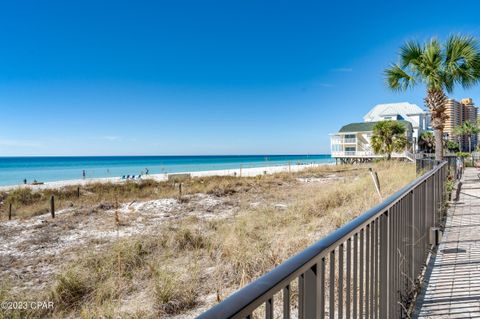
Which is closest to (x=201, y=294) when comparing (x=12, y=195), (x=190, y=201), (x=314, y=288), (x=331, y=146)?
(x=314, y=288)

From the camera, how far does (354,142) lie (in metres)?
55.0

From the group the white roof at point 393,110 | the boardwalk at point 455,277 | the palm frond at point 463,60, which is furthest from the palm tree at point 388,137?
the boardwalk at point 455,277

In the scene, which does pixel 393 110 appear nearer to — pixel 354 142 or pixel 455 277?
pixel 354 142

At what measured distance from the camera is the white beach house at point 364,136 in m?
51.3

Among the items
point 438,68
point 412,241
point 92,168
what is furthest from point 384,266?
point 92,168

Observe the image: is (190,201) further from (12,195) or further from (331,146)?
(331,146)

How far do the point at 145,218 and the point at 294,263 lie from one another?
10.6 metres

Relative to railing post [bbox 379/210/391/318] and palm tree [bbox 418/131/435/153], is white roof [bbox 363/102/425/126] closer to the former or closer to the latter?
palm tree [bbox 418/131/435/153]

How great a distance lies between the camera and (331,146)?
58.1 m

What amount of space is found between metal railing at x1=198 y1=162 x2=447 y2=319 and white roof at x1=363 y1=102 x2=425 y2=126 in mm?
66410

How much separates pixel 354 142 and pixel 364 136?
192cm

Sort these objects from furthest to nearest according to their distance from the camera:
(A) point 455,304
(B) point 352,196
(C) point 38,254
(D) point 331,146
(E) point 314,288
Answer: (D) point 331,146
(B) point 352,196
(C) point 38,254
(A) point 455,304
(E) point 314,288

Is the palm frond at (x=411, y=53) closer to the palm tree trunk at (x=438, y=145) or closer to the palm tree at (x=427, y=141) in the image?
the palm tree trunk at (x=438, y=145)

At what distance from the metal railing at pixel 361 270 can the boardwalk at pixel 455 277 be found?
0.18 meters
